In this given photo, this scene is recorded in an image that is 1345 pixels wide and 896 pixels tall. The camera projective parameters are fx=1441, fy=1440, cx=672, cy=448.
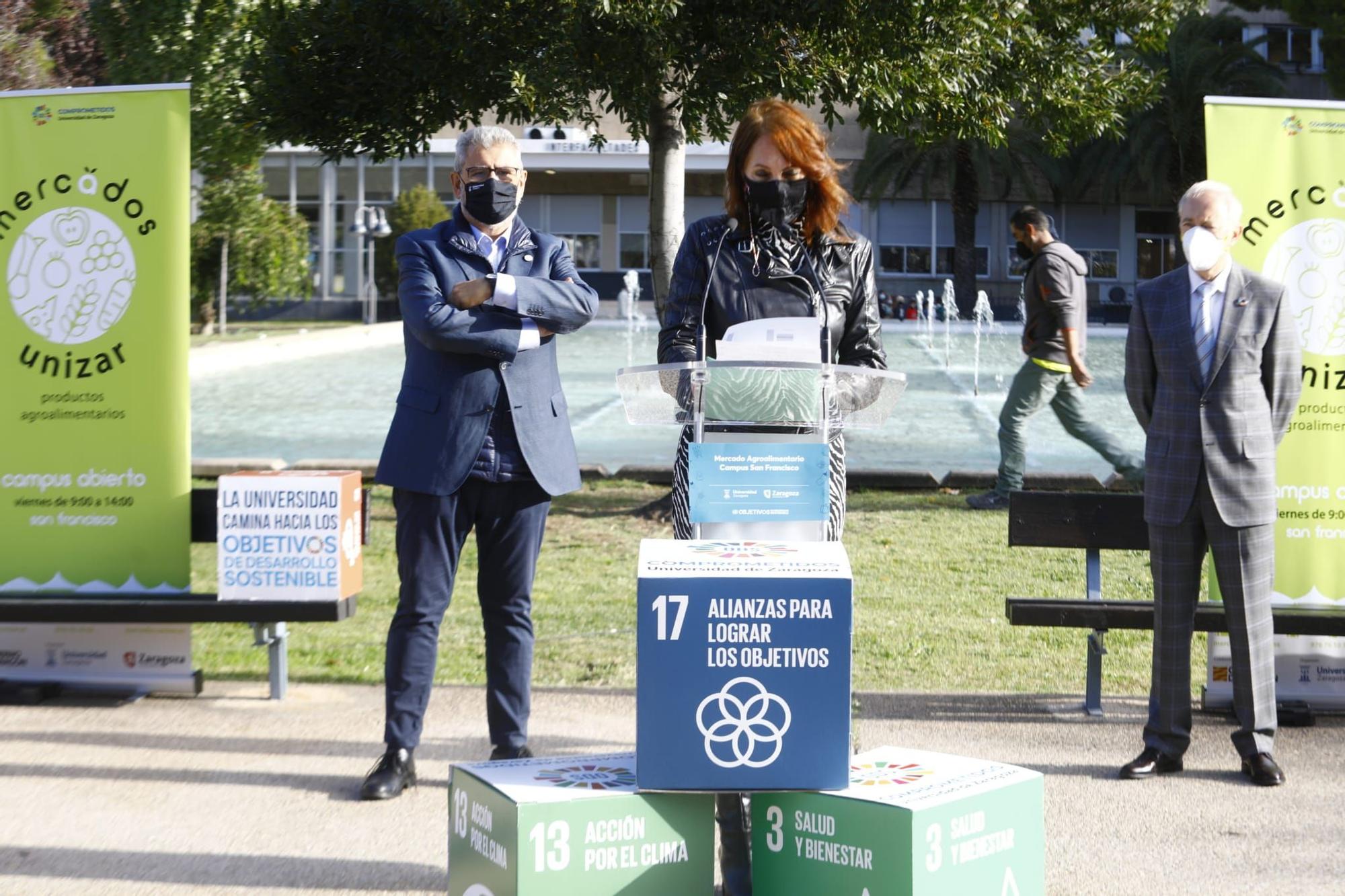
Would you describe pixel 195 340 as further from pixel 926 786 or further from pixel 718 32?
pixel 926 786

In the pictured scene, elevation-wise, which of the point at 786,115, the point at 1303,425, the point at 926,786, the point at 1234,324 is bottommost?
the point at 926,786

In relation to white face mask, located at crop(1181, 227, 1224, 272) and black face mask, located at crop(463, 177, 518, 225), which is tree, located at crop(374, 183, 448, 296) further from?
white face mask, located at crop(1181, 227, 1224, 272)

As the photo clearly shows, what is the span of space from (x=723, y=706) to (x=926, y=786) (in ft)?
1.70

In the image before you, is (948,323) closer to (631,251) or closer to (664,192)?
(631,251)

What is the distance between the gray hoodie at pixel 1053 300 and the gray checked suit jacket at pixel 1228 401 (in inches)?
198

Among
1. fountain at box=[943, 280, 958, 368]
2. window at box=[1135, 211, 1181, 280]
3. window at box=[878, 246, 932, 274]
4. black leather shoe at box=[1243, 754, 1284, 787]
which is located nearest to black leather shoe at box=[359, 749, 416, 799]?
black leather shoe at box=[1243, 754, 1284, 787]

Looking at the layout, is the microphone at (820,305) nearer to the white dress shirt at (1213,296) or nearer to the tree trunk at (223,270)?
the white dress shirt at (1213,296)

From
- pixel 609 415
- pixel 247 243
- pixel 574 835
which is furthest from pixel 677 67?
pixel 247 243

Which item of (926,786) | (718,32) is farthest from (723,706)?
(718,32)

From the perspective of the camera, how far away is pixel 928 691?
6.57 meters

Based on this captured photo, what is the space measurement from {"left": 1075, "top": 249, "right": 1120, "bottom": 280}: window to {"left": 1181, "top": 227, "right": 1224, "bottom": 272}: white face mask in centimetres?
5115

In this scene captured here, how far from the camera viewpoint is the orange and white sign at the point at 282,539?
20.2 feet

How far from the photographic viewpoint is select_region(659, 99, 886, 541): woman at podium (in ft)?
13.0

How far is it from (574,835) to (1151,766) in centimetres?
283
